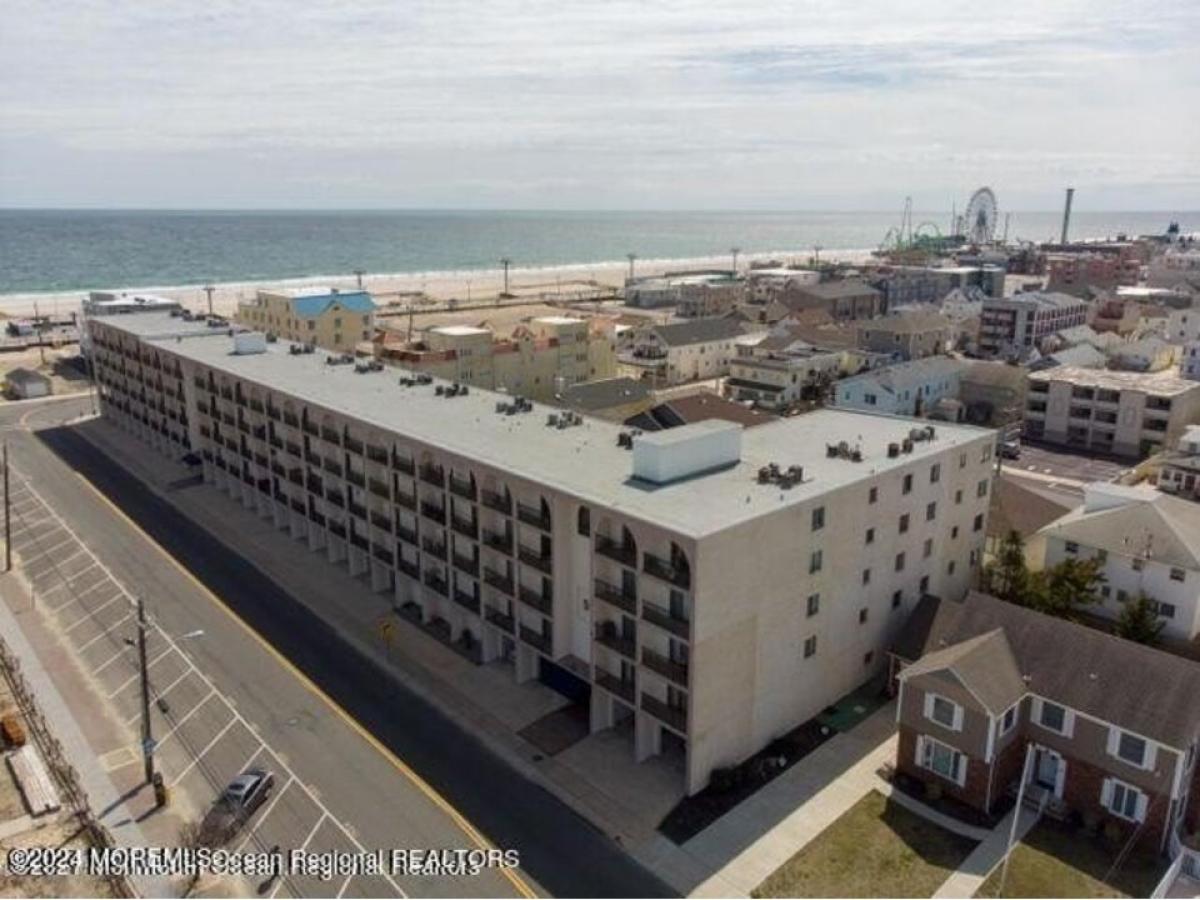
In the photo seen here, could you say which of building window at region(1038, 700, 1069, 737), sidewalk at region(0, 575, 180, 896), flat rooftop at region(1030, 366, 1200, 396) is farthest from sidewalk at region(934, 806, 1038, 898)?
flat rooftop at region(1030, 366, 1200, 396)

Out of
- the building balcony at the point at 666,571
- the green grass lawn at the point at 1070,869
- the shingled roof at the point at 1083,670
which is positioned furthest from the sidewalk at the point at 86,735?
the shingled roof at the point at 1083,670

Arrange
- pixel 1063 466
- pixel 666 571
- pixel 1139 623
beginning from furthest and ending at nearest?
1. pixel 1063 466
2. pixel 1139 623
3. pixel 666 571

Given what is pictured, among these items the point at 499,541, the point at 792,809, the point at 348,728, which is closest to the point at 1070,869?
the point at 792,809

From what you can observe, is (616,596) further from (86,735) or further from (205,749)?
(86,735)

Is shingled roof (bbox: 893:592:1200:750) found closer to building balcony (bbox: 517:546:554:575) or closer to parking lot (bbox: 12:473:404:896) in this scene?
building balcony (bbox: 517:546:554:575)

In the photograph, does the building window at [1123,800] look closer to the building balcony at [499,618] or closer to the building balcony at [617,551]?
the building balcony at [617,551]

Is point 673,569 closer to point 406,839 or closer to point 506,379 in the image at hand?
point 406,839
